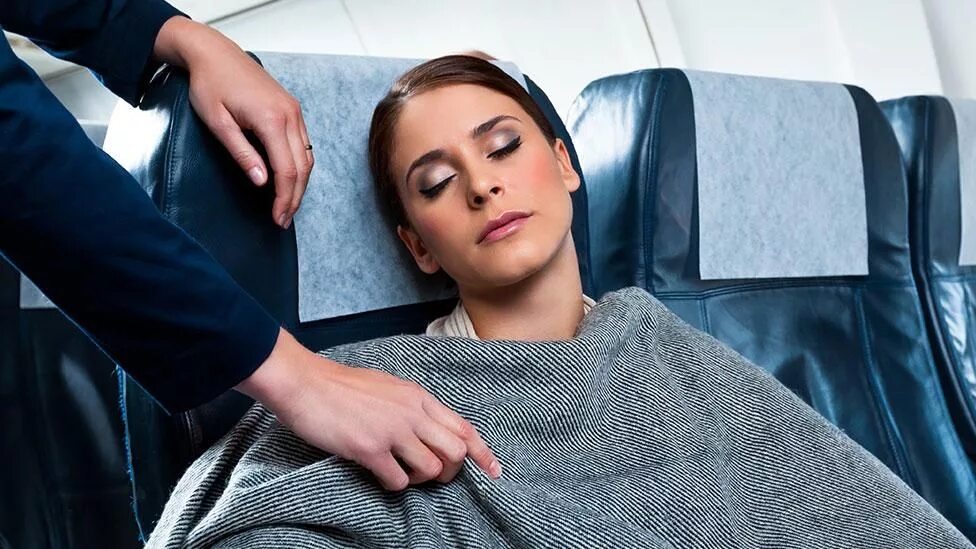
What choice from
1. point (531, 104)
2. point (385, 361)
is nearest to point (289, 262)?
point (385, 361)

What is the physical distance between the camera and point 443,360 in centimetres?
127

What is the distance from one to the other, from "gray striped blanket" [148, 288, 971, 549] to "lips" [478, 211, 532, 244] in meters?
0.17

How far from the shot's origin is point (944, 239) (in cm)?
253

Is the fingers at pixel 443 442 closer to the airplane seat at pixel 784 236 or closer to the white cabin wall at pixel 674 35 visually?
the airplane seat at pixel 784 236

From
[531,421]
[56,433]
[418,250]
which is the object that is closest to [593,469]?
[531,421]

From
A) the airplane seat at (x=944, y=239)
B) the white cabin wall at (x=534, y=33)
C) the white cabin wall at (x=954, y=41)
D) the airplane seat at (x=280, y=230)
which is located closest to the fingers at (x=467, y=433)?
the airplane seat at (x=280, y=230)

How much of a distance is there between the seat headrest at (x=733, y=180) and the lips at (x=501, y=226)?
1.45 feet

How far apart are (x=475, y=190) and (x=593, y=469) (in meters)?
0.43

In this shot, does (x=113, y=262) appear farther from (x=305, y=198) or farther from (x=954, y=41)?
(x=954, y=41)

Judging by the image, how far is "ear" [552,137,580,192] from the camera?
1701 mm

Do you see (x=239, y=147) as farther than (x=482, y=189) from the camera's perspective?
No

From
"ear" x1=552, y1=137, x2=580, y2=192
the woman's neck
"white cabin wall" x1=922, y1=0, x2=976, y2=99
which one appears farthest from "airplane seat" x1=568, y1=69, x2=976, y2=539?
"white cabin wall" x1=922, y1=0, x2=976, y2=99

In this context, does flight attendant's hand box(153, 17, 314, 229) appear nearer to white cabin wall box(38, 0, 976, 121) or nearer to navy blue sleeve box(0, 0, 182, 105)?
navy blue sleeve box(0, 0, 182, 105)

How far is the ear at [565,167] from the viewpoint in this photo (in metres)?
1.70
